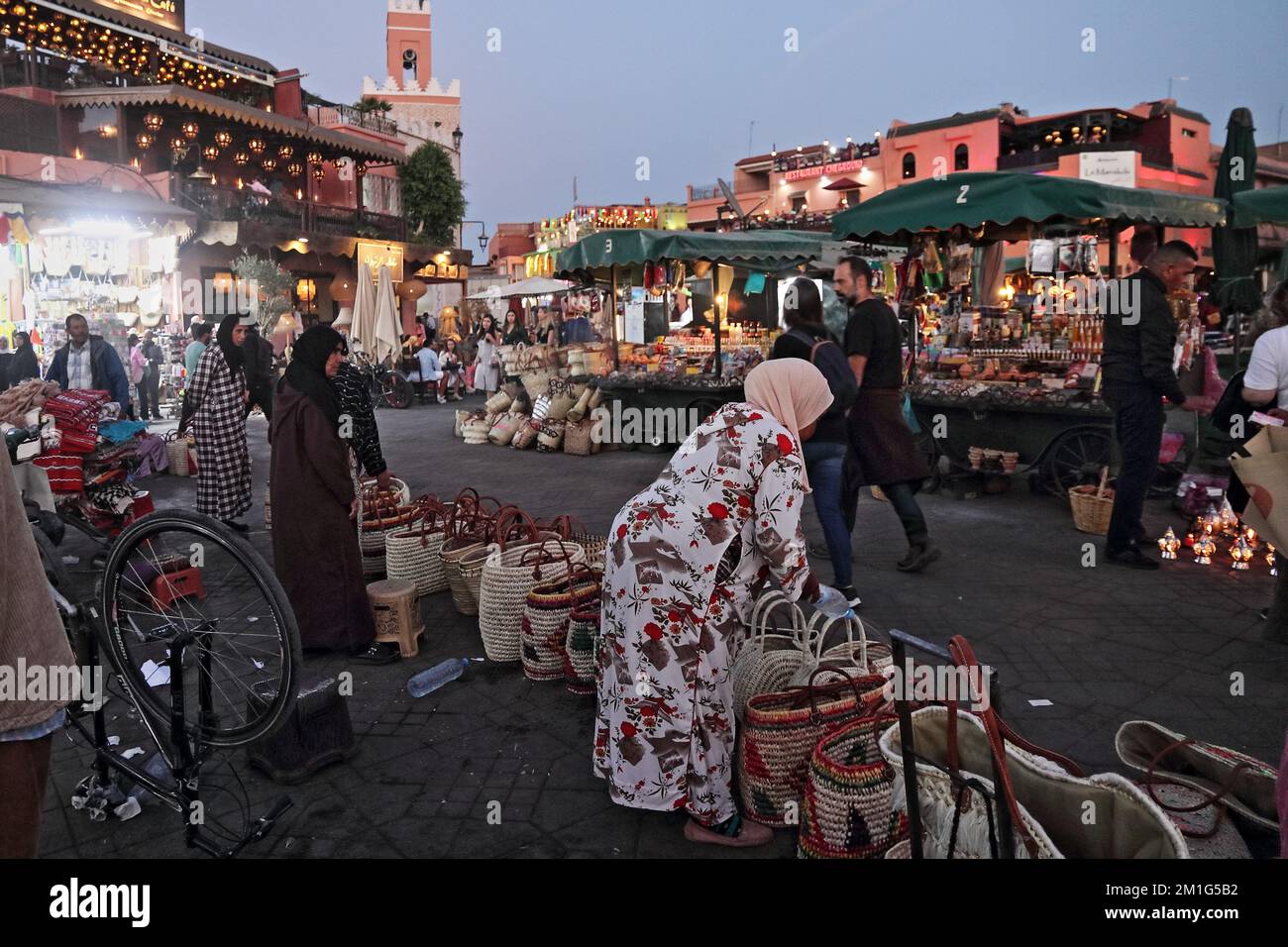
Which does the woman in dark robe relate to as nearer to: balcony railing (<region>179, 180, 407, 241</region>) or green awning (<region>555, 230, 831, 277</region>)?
green awning (<region>555, 230, 831, 277</region>)

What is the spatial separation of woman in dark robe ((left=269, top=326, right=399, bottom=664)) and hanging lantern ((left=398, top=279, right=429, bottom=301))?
2615 cm

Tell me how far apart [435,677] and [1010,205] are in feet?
20.2

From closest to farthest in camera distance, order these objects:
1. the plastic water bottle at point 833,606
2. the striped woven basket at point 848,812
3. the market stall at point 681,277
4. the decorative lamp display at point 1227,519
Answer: the striped woven basket at point 848,812
the plastic water bottle at point 833,606
the decorative lamp display at point 1227,519
the market stall at point 681,277

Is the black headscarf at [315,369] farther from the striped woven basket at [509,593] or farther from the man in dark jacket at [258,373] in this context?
the man in dark jacket at [258,373]

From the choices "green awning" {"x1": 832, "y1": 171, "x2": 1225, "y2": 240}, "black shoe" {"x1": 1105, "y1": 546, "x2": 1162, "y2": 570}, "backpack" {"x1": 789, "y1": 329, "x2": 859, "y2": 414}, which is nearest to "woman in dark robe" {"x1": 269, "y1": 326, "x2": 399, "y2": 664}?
"backpack" {"x1": 789, "y1": 329, "x2": 859, "y2": 414}

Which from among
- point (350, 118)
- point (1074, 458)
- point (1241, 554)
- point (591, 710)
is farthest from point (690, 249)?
point (350, 118)

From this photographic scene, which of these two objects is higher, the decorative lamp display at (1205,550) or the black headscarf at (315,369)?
the black headscarf at (315,369)

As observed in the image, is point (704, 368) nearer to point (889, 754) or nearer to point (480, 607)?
point (480, 607)

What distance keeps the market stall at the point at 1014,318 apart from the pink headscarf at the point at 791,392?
3707 millimetres

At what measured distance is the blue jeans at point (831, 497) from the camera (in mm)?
5051

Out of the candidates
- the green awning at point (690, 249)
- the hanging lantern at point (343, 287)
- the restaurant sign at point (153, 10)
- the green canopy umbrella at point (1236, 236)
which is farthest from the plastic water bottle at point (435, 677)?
the restaurant sign at point (153, 10)

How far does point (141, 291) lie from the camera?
19406mm
